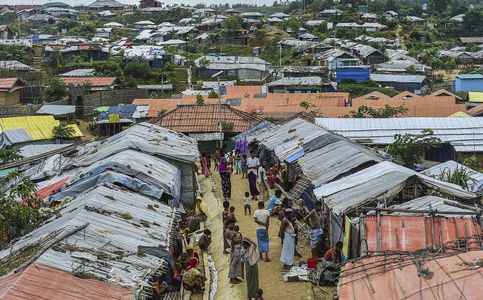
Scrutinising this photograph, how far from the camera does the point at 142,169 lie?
45.9 feet

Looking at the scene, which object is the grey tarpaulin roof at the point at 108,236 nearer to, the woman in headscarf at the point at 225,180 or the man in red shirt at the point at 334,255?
the man in red shirt at the point at 334,255

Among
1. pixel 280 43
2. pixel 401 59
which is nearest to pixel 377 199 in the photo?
pixel 401 59

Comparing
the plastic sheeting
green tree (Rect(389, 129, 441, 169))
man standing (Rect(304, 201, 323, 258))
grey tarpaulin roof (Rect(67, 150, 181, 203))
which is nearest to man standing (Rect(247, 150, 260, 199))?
grey tarpaulin roof (Rect(67, 150, 181, 203))

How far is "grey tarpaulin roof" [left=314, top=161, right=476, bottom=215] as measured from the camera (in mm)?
10500

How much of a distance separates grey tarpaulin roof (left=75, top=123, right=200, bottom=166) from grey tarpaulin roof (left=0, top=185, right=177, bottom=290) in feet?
11.7

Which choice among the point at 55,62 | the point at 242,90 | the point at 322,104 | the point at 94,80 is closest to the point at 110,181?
the point at 322,104

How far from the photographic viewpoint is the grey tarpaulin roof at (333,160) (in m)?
13.0

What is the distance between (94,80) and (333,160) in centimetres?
3232

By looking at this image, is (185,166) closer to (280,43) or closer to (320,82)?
(320,82)

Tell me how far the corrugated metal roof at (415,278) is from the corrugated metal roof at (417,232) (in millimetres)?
632

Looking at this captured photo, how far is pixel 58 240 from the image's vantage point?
9164mm

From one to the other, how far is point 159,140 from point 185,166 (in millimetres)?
1610

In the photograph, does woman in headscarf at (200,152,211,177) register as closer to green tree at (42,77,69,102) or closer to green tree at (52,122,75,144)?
green tree at (52,122,75,144)

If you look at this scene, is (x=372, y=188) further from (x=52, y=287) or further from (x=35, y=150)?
(x=35, y=150)
